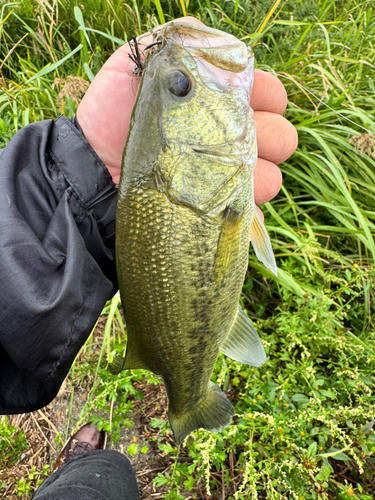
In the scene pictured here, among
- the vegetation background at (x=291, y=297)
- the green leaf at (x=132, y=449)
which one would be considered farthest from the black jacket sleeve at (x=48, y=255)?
the green leaf at (x=132, y=449)

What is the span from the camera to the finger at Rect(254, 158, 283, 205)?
2145mm

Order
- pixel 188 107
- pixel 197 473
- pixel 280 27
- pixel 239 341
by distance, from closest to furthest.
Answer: pixel 188 107 < pixel 239 341 < pixel 197 473 < pixel 280 27

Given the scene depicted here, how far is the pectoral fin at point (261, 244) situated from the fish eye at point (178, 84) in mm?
656

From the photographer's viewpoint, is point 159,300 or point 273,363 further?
point 273,363

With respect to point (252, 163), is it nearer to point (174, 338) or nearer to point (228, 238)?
point (228, 238)

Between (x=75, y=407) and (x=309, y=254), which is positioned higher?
(x=309, y=254)

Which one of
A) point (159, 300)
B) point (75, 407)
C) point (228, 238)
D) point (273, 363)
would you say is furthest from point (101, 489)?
point (228, 238)

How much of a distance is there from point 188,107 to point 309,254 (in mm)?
1536

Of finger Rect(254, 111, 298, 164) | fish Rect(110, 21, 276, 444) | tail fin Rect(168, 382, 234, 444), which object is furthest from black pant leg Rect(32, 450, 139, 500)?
finger Rect(254, 111, 298, 164)

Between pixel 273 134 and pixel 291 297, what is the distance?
117cm

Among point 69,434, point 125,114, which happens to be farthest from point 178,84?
point 69,434

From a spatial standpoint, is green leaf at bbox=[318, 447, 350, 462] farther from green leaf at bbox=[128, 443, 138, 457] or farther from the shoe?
the shoe

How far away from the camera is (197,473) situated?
7.60 ft

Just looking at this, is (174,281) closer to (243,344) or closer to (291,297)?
(243,344)
